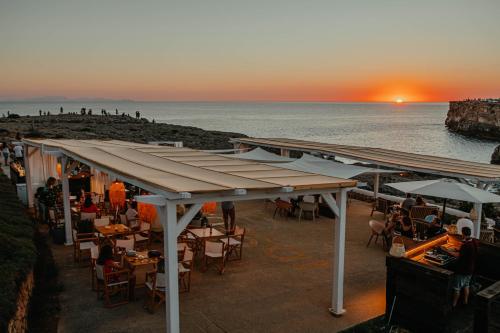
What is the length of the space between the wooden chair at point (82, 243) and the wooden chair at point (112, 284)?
1744 millimetres

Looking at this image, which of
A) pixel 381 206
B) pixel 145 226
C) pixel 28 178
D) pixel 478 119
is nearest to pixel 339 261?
pixel 145 226

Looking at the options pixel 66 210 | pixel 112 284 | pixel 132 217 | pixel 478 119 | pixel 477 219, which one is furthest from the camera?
pixel 478 119

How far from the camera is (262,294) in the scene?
7418 millimetres

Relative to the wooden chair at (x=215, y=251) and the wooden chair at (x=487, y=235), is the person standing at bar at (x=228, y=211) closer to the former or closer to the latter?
the wooden chair at (x=215, y=251)

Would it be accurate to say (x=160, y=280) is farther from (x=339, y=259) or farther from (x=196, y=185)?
(x=339, y=259)

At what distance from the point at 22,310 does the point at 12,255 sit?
3.67ft

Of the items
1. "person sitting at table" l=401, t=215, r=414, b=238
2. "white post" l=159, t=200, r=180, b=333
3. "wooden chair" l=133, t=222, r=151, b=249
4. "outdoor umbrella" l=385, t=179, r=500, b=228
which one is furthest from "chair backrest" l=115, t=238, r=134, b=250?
"outdoor umbrella" l=385, t=179, r=500, b=228

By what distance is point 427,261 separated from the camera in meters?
6.80

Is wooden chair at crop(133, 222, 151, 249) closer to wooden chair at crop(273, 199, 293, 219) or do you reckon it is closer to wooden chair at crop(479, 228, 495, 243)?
wooden chair at crop(273, 199, 293, 219)

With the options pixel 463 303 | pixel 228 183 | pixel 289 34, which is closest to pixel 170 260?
pixel 228 183

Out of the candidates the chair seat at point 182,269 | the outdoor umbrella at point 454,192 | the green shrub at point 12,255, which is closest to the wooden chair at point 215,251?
the chair seat at point 182,269

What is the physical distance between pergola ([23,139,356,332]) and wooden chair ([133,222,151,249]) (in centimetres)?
185

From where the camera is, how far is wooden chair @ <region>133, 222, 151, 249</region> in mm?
9748

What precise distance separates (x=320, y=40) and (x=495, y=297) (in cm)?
3933
